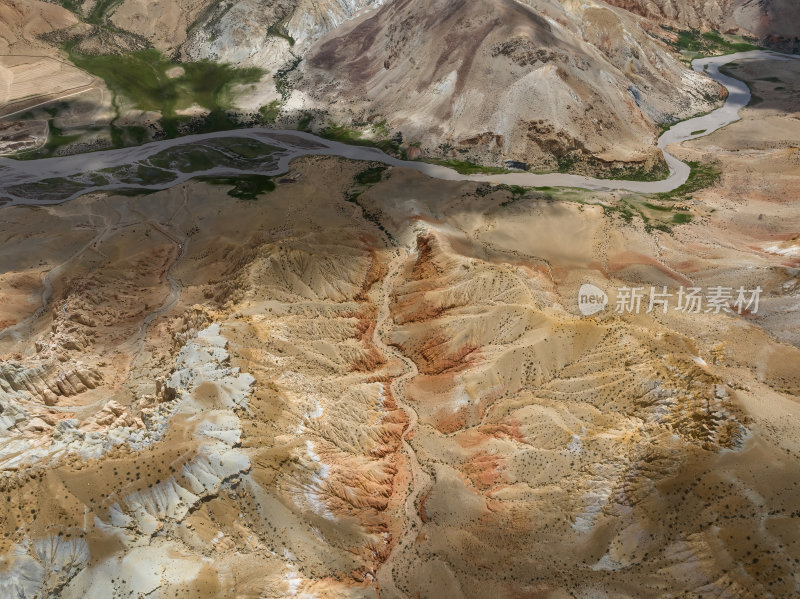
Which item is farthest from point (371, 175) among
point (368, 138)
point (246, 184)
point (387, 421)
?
point (387, 421)

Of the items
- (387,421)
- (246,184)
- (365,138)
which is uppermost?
(365,138)

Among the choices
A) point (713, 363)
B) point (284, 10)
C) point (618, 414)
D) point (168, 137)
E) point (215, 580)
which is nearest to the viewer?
point (215, 580)

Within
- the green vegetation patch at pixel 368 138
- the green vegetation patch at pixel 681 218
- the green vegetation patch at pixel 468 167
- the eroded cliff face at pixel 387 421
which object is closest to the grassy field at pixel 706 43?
the green vegetation patch at pixel 681 218

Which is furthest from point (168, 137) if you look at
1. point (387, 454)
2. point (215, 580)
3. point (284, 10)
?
point (215, 580)

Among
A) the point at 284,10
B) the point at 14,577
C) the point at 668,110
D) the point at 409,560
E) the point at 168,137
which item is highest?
the point at 284,10

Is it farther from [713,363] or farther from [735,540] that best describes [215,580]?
[713,363]

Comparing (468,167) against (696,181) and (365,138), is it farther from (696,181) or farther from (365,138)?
(696,181)

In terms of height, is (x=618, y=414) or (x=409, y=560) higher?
(x=618, y=414)
